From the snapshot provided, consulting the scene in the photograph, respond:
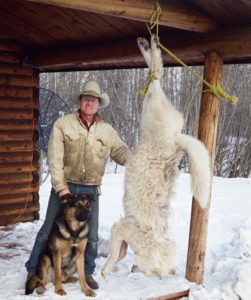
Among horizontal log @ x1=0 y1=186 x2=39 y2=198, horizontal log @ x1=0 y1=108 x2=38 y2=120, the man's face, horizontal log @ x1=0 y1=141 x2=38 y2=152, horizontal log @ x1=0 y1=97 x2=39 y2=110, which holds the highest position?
the man's face

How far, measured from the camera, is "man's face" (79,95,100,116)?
4254 mm

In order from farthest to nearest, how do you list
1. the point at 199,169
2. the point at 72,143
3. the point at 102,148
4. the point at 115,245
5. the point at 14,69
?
the point at 14,69, the point at 102,148, the point at 72,143, the point at 115,245, the point at 199,169

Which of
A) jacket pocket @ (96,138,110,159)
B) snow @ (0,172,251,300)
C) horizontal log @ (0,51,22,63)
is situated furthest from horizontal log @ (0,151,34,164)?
jacket pocket @ (96,138,110,159)

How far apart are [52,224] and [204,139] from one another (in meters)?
1.87

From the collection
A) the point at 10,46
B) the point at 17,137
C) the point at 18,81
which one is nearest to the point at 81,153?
the point at 17,137

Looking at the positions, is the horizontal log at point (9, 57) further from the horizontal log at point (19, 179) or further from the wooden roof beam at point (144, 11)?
the wooden roof beam at point (144, 11)

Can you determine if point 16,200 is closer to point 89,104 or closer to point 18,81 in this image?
point 18,81

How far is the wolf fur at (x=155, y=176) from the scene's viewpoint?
3824 mm

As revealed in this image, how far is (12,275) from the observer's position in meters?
5.15

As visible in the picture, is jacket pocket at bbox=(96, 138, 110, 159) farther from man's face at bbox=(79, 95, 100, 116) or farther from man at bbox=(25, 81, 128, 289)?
man's face at bbox=(79, 95, 100, 116)

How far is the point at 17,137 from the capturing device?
292 inches

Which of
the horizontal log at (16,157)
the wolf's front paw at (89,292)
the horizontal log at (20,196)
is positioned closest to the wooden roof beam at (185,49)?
the horizontal log at (16,157)

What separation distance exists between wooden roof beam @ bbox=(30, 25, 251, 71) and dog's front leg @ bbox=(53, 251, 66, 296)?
8.00 feet

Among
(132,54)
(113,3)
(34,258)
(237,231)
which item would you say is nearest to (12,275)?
(34,258)
